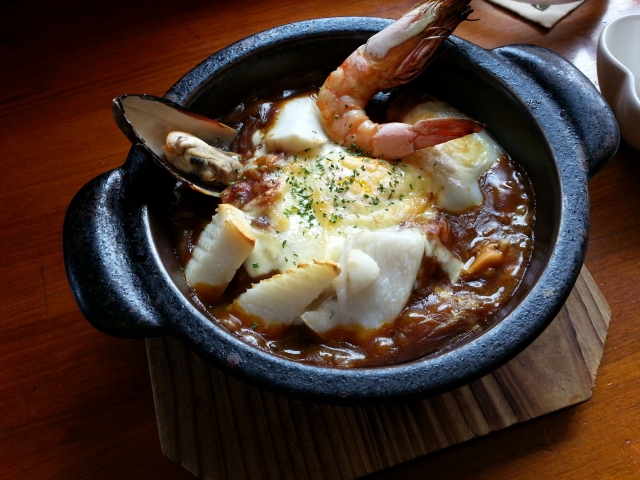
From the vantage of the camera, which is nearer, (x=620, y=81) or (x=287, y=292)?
(x=287, y=292)

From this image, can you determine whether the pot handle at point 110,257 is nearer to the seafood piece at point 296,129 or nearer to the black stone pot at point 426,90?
the black stone pot at point 426,90

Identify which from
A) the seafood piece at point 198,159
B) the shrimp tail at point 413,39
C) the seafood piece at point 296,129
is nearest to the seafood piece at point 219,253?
the seafood piece at point 198,159

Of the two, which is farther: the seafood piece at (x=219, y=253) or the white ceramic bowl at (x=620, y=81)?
the white ceramic bowl at (x=620, y=81)

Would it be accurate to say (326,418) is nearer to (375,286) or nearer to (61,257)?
(375,286)

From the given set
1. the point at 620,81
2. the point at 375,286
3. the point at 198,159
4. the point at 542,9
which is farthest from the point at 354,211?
the point at 542,9

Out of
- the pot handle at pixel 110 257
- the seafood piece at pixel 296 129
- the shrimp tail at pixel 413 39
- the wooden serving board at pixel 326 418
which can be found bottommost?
the wooden serving board at pixel 326 418

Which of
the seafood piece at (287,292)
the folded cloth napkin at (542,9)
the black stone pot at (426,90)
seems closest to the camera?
the black stone pot at (426,90)
